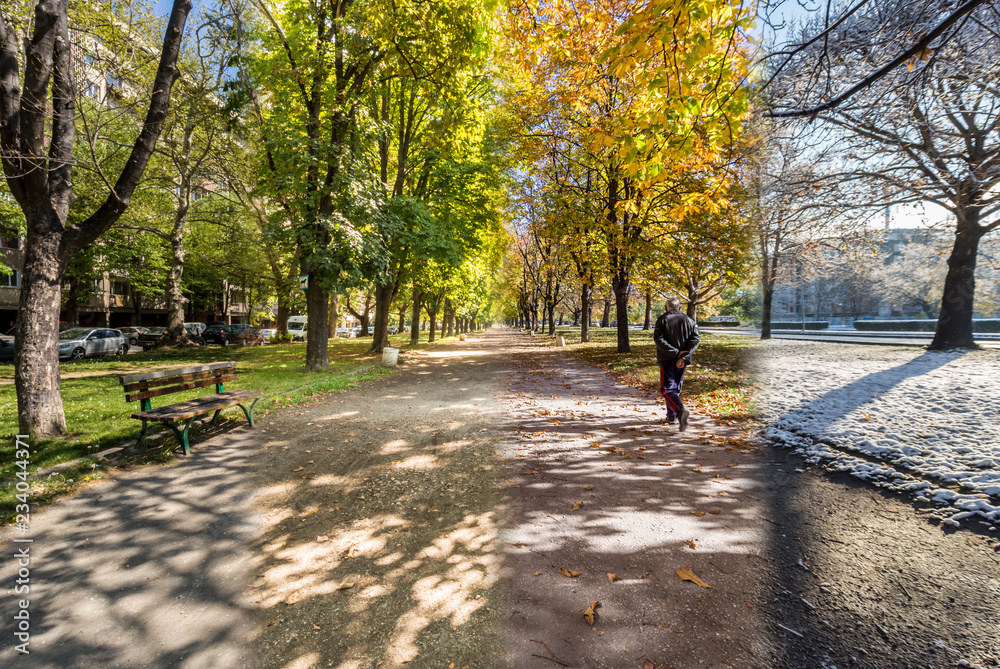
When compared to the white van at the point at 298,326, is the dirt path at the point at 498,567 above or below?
below

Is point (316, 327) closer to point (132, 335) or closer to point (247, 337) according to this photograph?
point (247, 337)

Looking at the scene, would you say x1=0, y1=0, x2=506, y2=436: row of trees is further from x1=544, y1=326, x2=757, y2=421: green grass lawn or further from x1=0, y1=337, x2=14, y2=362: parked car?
x1=544, y1=326, x2=757, y2=421: green grass lawn

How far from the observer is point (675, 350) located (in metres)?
6.79

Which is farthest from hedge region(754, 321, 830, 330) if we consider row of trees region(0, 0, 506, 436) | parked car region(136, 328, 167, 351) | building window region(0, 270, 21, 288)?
building window region(0, 270, 21, 288)

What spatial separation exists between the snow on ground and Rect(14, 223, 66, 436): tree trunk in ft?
32.9

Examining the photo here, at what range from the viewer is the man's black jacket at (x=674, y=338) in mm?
6805

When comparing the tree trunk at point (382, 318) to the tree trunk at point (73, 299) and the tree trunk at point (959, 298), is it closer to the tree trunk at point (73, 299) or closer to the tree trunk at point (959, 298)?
the tree trunk at point (959, 298)

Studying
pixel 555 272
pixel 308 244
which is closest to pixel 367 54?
pixel 308 244

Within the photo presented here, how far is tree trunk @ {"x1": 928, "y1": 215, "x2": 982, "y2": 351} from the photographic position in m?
11.1

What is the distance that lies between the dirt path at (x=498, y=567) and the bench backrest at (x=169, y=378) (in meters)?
1.18

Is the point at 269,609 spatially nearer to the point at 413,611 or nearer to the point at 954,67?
the point at 413,611

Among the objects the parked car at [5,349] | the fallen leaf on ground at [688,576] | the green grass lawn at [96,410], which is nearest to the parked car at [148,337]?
the parked car at [5,349]

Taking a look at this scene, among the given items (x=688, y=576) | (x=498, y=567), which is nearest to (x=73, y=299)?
(x=498, y=567)

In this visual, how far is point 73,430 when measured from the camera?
19.6 ft
